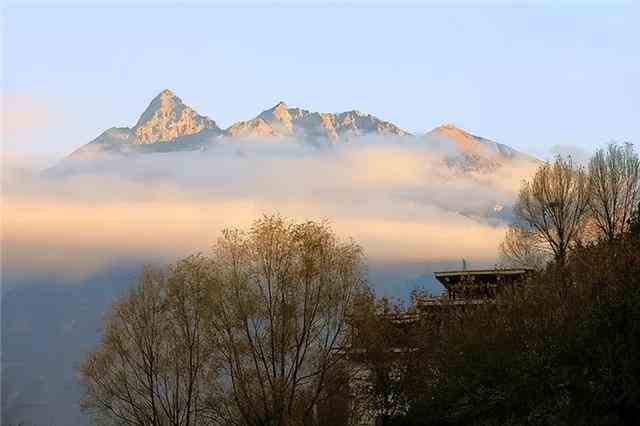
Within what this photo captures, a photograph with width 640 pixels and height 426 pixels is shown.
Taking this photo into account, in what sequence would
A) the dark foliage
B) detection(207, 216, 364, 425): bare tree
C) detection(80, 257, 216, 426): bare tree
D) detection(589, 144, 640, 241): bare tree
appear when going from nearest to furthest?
1. the dark foliage
2. detection(207, 216, 364, 425): bare tree
3. detection(80, 257, 216, 426): bare tree
4. detection(589, 144, 640, 241): bare tree

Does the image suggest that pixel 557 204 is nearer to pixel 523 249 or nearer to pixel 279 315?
pixel 523 249

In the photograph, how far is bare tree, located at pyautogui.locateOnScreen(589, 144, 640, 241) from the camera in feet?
173

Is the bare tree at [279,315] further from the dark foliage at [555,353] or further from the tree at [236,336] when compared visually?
the dark foliage at [555,353]

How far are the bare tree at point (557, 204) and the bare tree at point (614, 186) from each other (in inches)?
25.2

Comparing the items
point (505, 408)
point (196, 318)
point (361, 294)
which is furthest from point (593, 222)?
point (505, 408)

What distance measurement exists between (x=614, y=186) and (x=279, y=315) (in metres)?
24.6

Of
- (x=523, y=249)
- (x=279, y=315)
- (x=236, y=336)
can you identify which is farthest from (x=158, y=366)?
(x=523, y=249)

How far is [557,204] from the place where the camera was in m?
54.6

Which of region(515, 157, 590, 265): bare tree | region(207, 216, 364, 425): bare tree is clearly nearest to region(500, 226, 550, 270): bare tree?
region(515, 157, 590, 265): bare tree

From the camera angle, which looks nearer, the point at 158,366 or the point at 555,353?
the point at 555,353

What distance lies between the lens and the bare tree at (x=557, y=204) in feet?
177

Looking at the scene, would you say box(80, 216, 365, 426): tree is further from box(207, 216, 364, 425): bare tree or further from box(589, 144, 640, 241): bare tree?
box(589, 144, 640, 241): bare tree

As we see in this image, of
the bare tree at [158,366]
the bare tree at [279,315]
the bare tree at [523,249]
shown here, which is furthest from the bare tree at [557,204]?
the bare tree at [158,366]

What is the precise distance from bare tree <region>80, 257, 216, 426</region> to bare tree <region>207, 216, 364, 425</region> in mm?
2036
